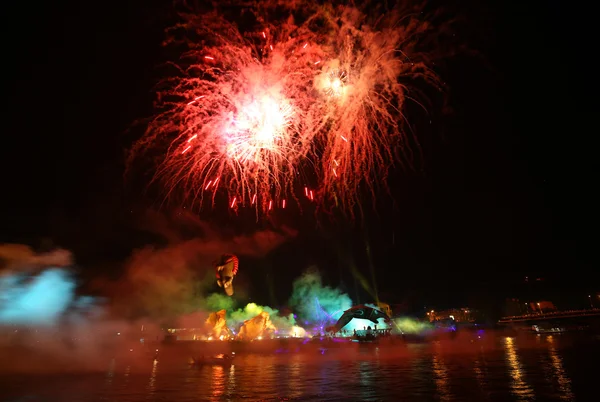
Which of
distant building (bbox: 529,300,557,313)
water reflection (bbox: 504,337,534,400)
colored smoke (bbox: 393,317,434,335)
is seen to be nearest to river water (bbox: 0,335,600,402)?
water reflection (bbox: 504,337,534,400)

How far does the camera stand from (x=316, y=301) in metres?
65.8

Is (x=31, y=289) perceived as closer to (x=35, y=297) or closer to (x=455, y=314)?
(x=35, y=297)

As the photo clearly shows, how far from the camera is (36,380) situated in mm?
16797

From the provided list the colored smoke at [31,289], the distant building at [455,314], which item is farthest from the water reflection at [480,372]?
the distant building at [455,314]

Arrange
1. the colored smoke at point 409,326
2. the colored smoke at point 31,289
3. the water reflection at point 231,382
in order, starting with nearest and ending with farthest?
1. the water reflection at point 231,382
2. the colored smoke at point 31,289
3. the colored smoke at point 409,326

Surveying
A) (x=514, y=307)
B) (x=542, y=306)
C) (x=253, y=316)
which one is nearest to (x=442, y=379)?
(x=253, y=316)

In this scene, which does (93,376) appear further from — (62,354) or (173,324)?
(173,324)

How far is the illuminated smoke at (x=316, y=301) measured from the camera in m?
64.2

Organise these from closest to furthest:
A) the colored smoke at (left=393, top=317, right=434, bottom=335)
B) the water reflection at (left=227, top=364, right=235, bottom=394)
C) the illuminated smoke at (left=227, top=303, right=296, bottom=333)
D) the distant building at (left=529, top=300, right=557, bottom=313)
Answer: the water reflection at (left=227, top=364, right=235, bottom=394)
the colored smoke at (left=393, top=317, right=434, bottom=335)
the illuminated smoke at (left=227, top=303, right=296, bottom=333)
the distant building at (left=529, top=300, right=557, bottom=313)

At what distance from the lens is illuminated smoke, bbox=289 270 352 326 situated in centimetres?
6419

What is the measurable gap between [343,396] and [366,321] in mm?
49016

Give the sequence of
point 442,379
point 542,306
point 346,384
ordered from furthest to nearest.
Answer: point 542,306 < point 442,379 < point 346,384

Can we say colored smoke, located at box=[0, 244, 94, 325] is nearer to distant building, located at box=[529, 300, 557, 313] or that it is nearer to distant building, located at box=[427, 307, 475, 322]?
distant building, located at box=[427, 307, 475, 322]

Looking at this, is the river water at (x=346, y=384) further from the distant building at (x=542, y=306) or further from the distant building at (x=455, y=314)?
the distant building at (x=542, y=306)
